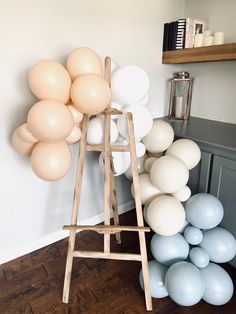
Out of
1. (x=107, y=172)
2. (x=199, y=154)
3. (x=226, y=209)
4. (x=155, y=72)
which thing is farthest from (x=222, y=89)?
(x=107, y=172)

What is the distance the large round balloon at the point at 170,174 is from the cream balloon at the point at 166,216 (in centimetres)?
8

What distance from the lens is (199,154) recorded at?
1587 millimetres

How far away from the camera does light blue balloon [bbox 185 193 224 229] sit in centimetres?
144

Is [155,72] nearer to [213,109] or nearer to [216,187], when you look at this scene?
[213,109]

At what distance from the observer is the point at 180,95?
220 cm

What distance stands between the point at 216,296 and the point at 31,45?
1.83 meters

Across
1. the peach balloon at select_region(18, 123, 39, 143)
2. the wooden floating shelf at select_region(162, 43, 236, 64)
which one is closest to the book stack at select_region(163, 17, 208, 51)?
the wooden floating shelf at select_region(162, 43, 236, 64)

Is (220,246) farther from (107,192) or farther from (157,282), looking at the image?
(107,192)

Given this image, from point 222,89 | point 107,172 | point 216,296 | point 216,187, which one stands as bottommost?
point 216,296

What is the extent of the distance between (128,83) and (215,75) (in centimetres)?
111

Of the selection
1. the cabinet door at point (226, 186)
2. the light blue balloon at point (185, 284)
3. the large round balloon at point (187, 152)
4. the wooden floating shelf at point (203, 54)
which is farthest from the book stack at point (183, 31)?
the light blue balloon at point (185, 284)

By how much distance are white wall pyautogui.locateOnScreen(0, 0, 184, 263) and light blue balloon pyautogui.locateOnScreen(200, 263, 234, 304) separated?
1.04 m

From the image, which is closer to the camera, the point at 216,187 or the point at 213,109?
the point at 216,187

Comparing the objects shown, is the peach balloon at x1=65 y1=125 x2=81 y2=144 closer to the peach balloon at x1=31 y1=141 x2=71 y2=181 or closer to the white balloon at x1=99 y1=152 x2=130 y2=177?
the peach balloon at x1=31 y1=141 x2=71 y2=181
